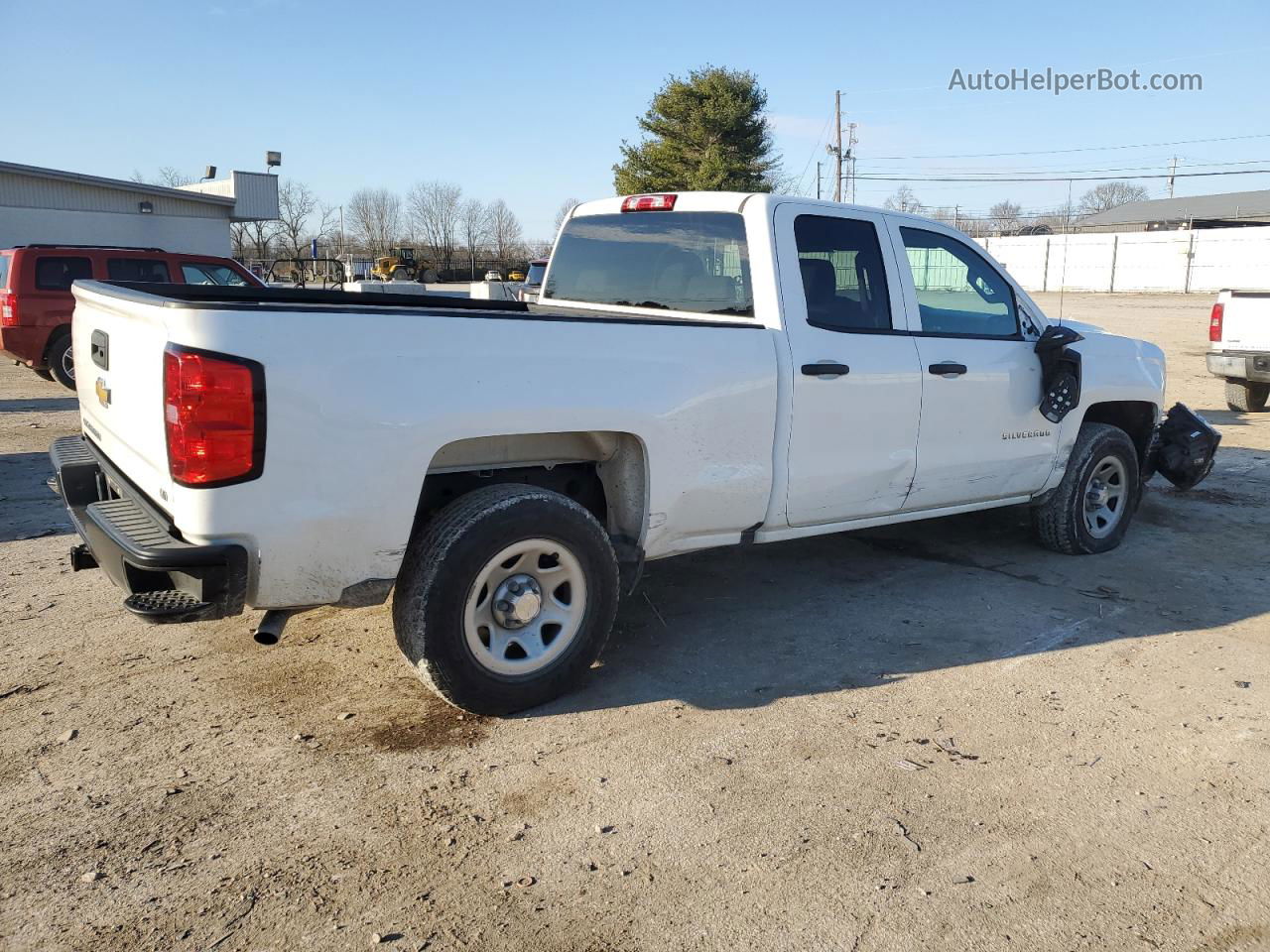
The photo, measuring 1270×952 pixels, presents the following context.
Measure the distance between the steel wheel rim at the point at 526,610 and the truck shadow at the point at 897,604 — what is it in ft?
0.87

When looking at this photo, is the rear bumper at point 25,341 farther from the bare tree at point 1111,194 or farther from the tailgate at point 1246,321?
the bare tree at point 1111,194

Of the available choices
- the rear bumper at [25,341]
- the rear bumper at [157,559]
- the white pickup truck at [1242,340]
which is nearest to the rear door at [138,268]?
the rear bumper at [25,341]

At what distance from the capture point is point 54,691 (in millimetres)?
3967

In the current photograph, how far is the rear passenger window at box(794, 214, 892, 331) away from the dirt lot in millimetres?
1475

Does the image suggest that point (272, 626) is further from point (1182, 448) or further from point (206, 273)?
point (206, 273)

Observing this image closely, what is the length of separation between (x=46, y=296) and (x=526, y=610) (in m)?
12.3

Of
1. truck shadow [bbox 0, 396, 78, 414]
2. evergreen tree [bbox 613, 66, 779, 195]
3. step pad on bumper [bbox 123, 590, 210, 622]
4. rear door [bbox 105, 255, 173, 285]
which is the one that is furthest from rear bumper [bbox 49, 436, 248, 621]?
evergreen tree [bbox 613, 66, 779, 195]

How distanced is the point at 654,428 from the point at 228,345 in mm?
1633

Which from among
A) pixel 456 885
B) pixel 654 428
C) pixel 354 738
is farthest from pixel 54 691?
pixel 654 428

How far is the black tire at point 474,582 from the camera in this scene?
11.7 ft

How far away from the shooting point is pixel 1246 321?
473 inches

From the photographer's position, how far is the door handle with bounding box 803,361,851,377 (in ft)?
14.6

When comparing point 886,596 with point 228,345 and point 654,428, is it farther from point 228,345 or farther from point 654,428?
point 228,345

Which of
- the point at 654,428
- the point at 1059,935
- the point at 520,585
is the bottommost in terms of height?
the point at 1059,935
